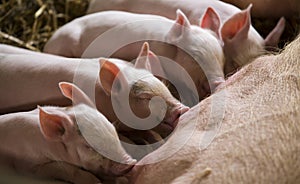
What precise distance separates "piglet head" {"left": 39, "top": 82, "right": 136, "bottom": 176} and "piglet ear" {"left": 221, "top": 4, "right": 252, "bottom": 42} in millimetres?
656

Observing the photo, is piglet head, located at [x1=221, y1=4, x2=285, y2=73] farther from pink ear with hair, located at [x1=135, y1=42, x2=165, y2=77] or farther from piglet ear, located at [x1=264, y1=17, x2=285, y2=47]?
pink ear with hair, located at [x1=135, y1=42, x2=165, y2=77]

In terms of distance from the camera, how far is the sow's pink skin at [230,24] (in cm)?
205

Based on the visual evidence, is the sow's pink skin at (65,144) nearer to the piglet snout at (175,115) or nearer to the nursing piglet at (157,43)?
the piglet snout at (175,115)

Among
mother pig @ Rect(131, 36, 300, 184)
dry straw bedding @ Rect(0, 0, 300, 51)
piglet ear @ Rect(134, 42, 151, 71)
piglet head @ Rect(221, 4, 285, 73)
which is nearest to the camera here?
mother pig @ Rect(131, 36, 300, 184)

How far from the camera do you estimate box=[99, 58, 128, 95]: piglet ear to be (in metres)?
1.70

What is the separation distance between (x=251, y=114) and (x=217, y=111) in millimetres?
112

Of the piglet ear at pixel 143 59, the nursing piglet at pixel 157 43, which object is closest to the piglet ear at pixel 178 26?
the nursing piglet at pixel 157 43

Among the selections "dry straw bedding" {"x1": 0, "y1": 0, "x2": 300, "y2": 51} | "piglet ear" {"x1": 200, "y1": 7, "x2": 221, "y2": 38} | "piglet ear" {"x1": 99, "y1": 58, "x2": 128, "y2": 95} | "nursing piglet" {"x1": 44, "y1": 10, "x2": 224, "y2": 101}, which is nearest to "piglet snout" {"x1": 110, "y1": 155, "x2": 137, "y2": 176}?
"piglet ear" {"x1": 99, "y1": 58, "x2": 128, "y2": 95}

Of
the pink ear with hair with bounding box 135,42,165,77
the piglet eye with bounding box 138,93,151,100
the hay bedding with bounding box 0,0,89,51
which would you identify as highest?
the pink ear with hair with bounding box 135,42,165,77

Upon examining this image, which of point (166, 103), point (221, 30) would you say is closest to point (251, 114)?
point (166, 103)

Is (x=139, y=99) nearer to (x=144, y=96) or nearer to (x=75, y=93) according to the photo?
(x=144, y=96)

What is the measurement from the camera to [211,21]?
2.12 m

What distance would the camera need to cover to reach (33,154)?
1.67 m

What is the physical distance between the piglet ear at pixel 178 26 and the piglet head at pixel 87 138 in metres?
0.53
